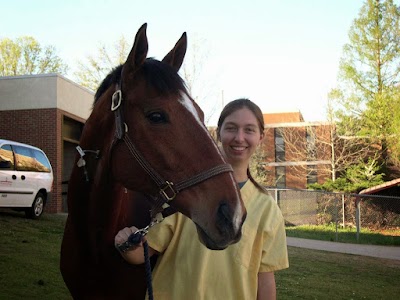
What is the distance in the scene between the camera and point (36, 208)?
35.7ft

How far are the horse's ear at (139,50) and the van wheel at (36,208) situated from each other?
9.60 meters

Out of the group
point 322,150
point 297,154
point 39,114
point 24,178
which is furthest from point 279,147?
point 24,178

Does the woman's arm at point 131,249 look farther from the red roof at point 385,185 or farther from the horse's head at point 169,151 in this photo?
the red roof at point 385,185

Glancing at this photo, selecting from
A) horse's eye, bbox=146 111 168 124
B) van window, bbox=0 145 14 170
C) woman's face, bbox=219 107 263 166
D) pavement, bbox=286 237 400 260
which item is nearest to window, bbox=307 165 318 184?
pavement, bbox=286 237 400 260

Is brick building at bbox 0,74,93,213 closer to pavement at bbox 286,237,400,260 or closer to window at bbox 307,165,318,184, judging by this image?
pavement at bbox 286,237,400,260

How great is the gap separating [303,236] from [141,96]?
46.8 feet

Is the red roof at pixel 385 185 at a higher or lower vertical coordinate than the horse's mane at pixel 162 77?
lower

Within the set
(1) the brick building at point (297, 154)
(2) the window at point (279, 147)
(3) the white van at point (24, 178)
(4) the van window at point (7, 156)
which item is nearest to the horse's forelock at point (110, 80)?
(3) the white van at point (24, 178)

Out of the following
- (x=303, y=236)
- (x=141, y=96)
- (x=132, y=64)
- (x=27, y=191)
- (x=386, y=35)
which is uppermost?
(x=386, y=35)

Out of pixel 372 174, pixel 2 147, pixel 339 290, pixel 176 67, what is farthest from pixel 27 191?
pixel 372 174

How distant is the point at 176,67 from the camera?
2359mm

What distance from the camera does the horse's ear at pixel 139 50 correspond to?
201 centimetres

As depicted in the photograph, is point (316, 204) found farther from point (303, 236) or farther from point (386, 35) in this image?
point (386, 35)

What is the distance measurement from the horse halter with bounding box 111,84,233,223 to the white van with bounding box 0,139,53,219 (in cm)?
776
